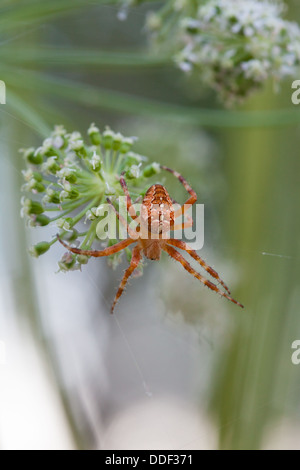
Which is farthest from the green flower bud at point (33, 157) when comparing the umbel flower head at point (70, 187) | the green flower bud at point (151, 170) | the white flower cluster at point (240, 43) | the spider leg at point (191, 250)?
the white flower cluster at point (240, 43)

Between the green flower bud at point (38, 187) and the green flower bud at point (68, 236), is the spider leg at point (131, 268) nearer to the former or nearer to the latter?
the green flower bud at point (68, 236)

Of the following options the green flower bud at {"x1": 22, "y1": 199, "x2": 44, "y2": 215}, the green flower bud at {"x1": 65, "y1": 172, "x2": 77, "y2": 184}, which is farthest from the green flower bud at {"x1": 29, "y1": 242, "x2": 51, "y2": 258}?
the green flower bud at {"x1": 65, "y1": 172, "x2": 77, "y2": 184}

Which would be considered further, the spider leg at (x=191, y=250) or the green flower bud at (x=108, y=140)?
the spider leg at (x=191, y=250)

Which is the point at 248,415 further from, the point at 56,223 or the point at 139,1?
the point at 139,1

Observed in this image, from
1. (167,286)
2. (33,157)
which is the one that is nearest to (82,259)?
(33,157)

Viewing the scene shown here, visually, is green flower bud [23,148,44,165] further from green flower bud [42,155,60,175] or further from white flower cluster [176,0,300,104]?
white flower cluster [176,0,300,104]

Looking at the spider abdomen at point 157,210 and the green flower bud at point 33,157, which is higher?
the green flower bud at point 33,157

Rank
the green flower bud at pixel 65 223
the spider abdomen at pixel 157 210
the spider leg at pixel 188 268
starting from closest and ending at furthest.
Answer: the green flower bud at pixel 65 223
the spider abdomen at pixel 157 210
the spider leg at pixel 188 268
